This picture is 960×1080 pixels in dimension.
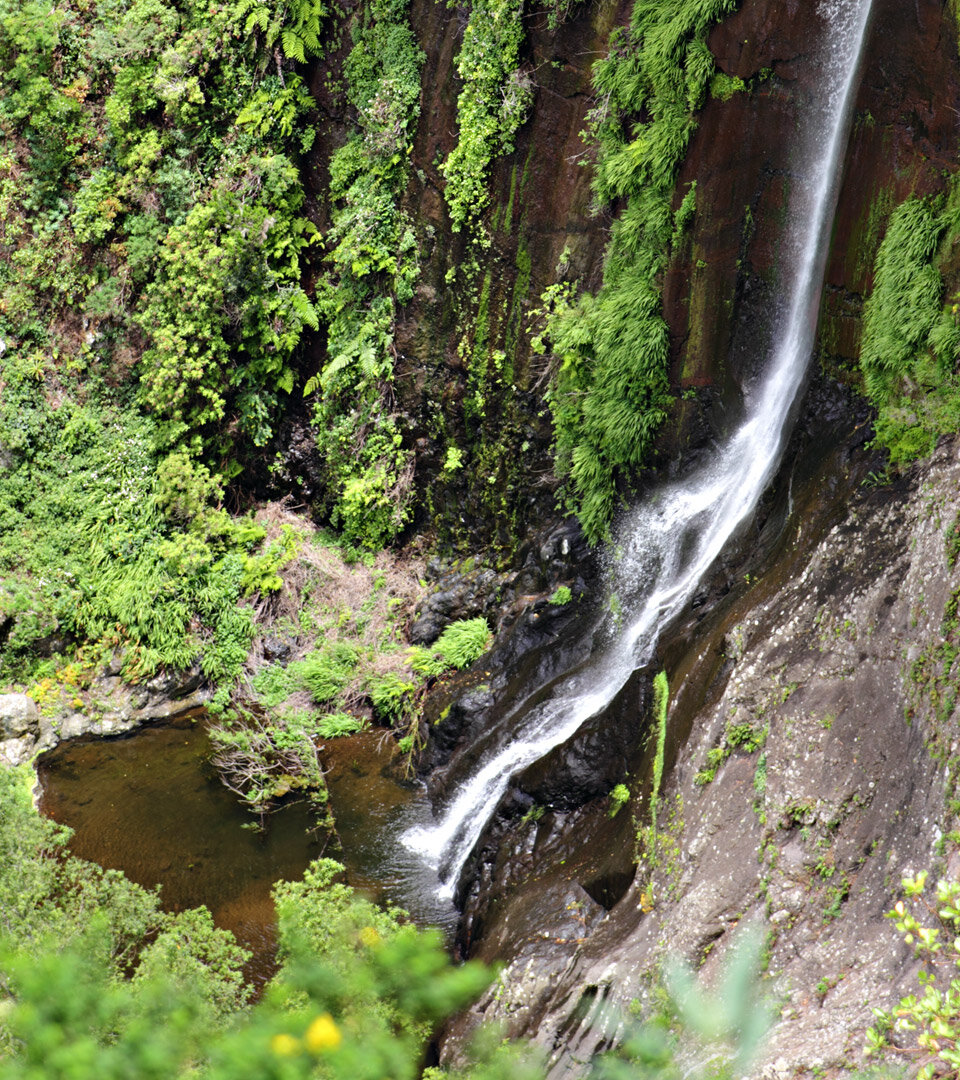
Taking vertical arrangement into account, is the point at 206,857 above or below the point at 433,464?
below

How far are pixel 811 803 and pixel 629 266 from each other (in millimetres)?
6241

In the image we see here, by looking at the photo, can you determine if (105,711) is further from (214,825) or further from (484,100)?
(484,100)

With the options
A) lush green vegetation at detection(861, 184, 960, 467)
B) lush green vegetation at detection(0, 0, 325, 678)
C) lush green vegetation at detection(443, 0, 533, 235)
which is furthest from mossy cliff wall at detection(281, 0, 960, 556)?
lush green vegetation at detection(0, 0, 325, 678)

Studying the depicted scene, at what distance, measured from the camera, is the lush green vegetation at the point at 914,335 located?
737cm

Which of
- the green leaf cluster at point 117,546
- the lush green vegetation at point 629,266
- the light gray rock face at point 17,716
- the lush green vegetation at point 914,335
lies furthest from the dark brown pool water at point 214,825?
the lush green vegetation at point 914,335

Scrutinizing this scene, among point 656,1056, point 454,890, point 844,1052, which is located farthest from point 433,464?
point 656,1056

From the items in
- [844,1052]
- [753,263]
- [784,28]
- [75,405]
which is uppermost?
[784,28]

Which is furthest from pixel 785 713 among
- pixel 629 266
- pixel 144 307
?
pixel 144 307

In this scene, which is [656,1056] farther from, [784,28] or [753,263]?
[784,28]

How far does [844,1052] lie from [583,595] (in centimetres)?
621

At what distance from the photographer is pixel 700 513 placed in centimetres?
1001

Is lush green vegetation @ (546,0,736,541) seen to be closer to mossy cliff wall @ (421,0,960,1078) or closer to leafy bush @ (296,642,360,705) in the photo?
mossy cliff wall @ (421,0,960,1078)

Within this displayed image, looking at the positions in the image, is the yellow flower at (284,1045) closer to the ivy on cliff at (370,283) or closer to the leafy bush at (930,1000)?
the leafy bush at (930,1000)

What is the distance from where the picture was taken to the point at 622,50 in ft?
32.6
